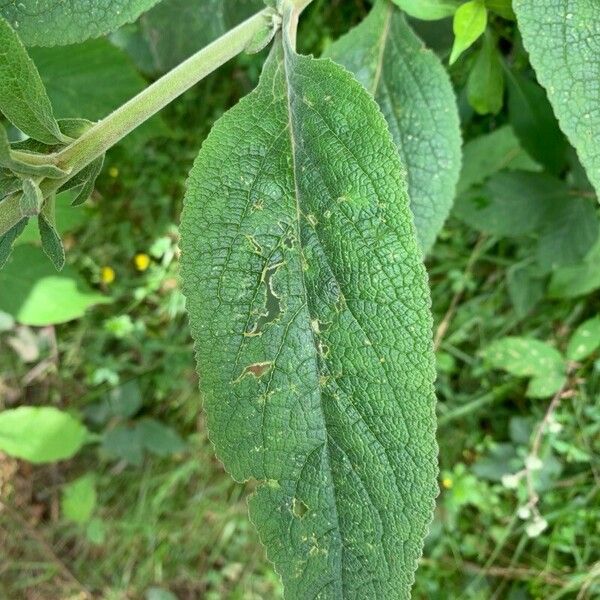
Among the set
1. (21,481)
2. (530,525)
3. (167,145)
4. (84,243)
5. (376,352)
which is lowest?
(530,525)

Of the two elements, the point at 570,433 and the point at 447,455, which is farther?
the point at 447,455

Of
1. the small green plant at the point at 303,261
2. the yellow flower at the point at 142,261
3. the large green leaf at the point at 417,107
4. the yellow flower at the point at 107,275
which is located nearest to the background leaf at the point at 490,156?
the large green leaf at the point at 417,107

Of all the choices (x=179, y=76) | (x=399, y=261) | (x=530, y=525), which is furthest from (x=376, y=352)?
(x=530, y=525)

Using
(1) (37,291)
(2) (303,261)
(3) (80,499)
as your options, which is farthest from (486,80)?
(3) (80,499)

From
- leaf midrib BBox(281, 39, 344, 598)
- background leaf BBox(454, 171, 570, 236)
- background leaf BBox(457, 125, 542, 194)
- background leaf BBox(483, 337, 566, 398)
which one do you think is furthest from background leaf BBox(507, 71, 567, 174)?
leaf midrib BBox(281, 39, 344, 598)

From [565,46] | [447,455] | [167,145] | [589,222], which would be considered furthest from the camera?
[167,145]

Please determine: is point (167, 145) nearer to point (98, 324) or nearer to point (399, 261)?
point (98, 324)
